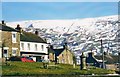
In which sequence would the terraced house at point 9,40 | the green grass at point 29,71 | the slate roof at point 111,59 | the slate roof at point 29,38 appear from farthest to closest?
the slate roof at point 111,59 < the slate roof at point 29,38 < the terraced house at point 9,40 < the green grass at point 29,71

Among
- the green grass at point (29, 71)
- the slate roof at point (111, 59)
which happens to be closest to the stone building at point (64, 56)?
the slate roof at point (111, 59)

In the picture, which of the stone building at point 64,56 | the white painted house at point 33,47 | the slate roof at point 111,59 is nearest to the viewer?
the white painted house at point 33,47

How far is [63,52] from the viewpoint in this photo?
90.1m

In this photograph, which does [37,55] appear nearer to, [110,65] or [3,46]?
[3,46]

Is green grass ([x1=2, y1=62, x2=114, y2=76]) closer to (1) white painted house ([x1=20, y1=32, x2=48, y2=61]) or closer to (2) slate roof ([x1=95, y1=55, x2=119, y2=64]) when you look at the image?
(1) white painted house ([x1=20, y1=32, x2=48, y2=61])

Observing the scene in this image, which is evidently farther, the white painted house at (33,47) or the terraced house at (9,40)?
the white painted house at (33,47)

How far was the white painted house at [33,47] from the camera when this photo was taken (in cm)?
7462

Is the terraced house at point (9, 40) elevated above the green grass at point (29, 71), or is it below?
above

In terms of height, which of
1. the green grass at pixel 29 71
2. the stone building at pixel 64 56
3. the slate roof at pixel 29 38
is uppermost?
the slate roof at pixel 29 38

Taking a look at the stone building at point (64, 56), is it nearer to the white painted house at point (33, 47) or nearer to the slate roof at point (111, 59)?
the white painted house at point (33, 47)

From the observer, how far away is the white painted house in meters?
74.6

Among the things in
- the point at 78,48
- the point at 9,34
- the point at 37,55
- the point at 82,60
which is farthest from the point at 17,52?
the point at 78,48

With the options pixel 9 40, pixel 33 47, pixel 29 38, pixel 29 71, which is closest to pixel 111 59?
pixel 33 47

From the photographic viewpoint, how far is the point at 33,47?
77.6 metres
